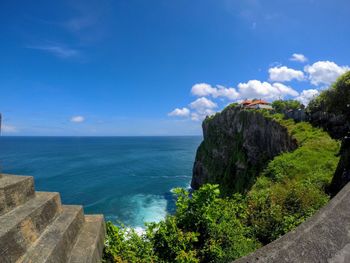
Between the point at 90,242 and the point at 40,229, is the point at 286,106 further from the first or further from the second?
the point at 40,229

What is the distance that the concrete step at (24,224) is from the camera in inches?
176

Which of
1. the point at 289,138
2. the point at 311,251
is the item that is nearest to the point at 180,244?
the point at 311,251

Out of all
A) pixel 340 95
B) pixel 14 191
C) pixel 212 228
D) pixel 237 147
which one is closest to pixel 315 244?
pixel 212 228

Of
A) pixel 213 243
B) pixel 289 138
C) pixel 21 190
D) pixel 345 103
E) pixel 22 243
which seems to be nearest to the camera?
pixel 22 243

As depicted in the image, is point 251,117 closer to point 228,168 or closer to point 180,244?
point 228,168

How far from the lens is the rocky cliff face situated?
3228 centimetres

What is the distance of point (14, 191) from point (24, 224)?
934mm

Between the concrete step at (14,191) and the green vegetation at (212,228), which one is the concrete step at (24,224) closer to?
the concrete step at (14,191)

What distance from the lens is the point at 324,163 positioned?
1485 cm

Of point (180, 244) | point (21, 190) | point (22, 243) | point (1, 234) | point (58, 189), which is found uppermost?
point (21, 190)

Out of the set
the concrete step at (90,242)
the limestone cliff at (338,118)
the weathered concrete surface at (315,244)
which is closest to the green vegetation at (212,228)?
the concrete step at (90,242)

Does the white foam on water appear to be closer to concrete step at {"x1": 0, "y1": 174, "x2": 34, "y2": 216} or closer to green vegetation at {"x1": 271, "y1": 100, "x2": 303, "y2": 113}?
green vegetation at {"x1": 271, "y1": 100, "x2": 303, "y2": 113}

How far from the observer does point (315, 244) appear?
402cm

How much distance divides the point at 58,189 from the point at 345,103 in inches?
2361
